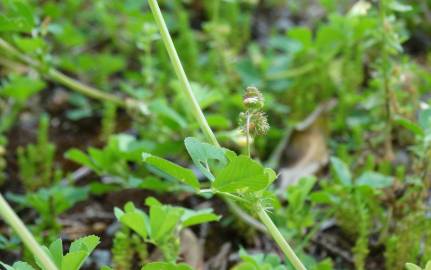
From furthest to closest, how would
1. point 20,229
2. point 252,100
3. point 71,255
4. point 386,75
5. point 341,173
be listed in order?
point 386,75 < point 341,173 < point 252,100 < point 71,255 < point 20,229

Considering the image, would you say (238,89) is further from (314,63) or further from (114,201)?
(114,201)

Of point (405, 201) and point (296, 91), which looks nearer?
point (405, 201)

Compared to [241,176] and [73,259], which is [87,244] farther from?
[241,176]

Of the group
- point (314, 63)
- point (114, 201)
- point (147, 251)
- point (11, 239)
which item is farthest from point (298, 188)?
point (314, 63)

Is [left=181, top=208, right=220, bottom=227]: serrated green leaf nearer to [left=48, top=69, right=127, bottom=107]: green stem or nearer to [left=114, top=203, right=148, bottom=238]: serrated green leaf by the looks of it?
[left=114, top=203, right=148, bottom=238]: serrated green leaf

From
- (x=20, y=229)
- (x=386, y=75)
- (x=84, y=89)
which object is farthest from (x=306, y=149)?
(x=20, y=229)

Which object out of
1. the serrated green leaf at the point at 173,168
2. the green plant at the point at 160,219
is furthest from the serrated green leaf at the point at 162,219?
the serrated green leaf at the point at 173,168

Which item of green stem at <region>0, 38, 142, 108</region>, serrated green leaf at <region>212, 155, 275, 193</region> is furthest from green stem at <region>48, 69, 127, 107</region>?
serrated green leaf at <region>212, 155, 275, 193</region>

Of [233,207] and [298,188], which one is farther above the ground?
[298,188]

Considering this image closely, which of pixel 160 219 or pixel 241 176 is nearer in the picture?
pixel 241 176
